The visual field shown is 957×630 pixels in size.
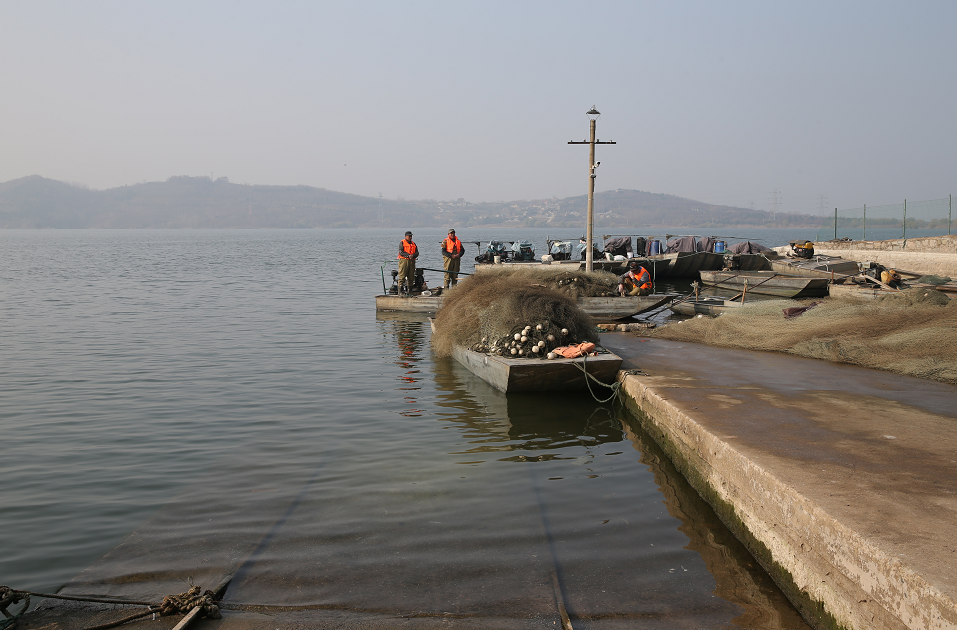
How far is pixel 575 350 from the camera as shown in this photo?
8.90 metres

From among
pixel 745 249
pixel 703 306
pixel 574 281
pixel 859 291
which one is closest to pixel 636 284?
pixel 703 306

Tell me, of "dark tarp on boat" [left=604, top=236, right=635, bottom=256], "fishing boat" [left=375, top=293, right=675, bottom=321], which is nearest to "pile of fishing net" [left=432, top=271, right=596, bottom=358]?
"fishing boat" [left=375, top=293, right=675, bottom=321]

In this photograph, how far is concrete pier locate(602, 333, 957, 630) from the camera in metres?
3.18

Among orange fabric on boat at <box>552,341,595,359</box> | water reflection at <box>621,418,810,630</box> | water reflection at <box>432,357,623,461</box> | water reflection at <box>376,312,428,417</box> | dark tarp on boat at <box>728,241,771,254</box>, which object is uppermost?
dark tarp on boat at <box>728,241,771,254</box>

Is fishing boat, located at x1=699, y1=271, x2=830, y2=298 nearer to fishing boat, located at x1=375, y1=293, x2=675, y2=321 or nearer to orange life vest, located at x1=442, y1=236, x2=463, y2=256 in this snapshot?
fishing boat, located at x1=375, y1=293, x2=675, y2=321

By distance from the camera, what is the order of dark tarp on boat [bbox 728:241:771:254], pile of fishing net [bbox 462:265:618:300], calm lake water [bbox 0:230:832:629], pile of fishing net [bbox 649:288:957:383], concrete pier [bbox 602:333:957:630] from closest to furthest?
concrete pier [bbox 602:333:957:630] < calm lake water [bbox 0:230:832:629] < pile of fishing net [bbox 649:288:957:383] < pile of fishing net [bbox 462:265:618:300] < dark tarp on boat [bbox 728:241:771:254]

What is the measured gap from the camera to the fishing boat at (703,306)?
15.5 m

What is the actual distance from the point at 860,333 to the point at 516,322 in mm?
5192

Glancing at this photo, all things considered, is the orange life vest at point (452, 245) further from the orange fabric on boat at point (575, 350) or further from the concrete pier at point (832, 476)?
the concrete pier at point (832, 476)

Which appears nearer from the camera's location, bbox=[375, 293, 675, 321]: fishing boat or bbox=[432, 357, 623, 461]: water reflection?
bbox=[432, 357, 623, 461]: water reflection

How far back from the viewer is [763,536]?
442 centimetres

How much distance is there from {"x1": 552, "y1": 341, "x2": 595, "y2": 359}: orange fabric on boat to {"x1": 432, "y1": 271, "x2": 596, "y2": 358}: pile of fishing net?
0.23 m

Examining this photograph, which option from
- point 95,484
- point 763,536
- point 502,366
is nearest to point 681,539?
point 763,536

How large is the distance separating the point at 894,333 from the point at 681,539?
6293 mm
